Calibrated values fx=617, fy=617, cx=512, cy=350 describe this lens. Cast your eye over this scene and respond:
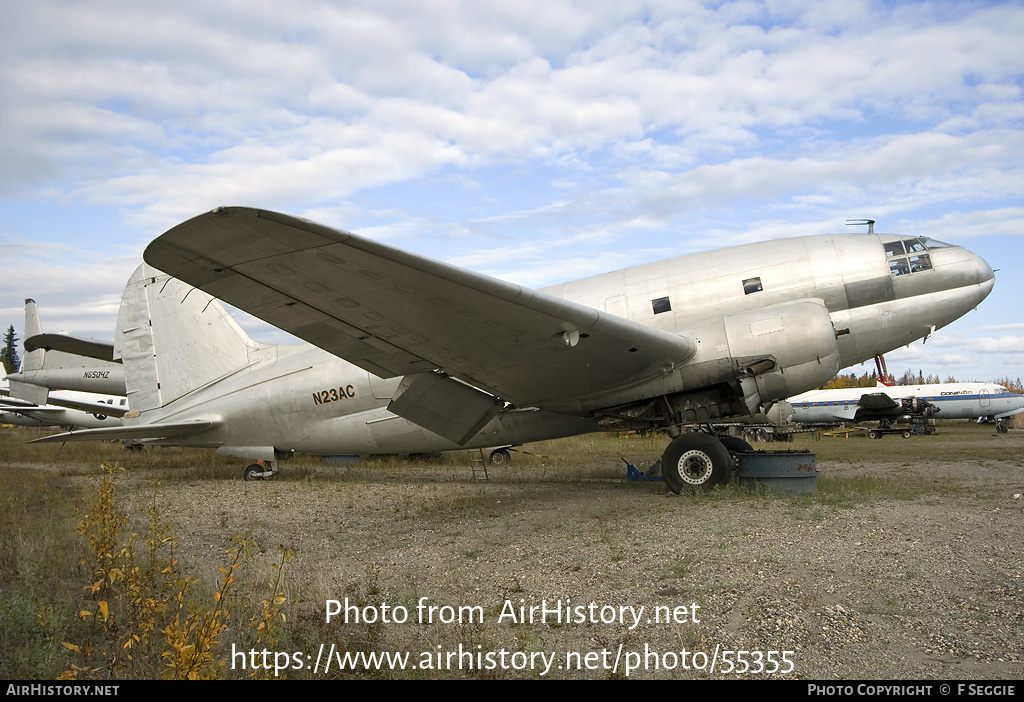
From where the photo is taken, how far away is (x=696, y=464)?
10.3 metres

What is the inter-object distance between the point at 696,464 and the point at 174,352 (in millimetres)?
12607

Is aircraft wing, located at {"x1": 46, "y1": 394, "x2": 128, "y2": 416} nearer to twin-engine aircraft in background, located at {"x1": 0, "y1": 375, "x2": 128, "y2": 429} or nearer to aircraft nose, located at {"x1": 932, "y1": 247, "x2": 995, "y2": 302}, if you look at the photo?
twin-engine aircraft in background, located at {"x1": 0, "y1": 375, "x2": 128, "y2": 429}

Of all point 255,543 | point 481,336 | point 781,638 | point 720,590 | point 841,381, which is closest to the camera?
point 781,638

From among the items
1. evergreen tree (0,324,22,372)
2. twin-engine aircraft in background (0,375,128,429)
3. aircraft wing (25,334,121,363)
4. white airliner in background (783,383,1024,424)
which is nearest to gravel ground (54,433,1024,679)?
aircraft wing (25,334,121,363)

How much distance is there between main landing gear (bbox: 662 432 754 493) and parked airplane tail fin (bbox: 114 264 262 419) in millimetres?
10512

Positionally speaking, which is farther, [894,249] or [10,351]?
[10,351]

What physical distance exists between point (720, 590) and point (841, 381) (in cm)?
9838

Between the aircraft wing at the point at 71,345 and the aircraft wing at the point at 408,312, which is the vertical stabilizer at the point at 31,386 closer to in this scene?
the aircraft wing at the point at 71,345

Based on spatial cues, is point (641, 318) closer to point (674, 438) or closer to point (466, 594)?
point (674, 438)

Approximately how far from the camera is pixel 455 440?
10.7 meters

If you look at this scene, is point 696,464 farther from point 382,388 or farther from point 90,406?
point 90,406

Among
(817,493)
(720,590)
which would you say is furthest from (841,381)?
(720,590)

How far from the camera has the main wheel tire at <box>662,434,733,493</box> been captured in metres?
10.1

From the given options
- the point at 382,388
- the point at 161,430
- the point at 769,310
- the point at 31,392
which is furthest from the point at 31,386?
the point at 769,310
